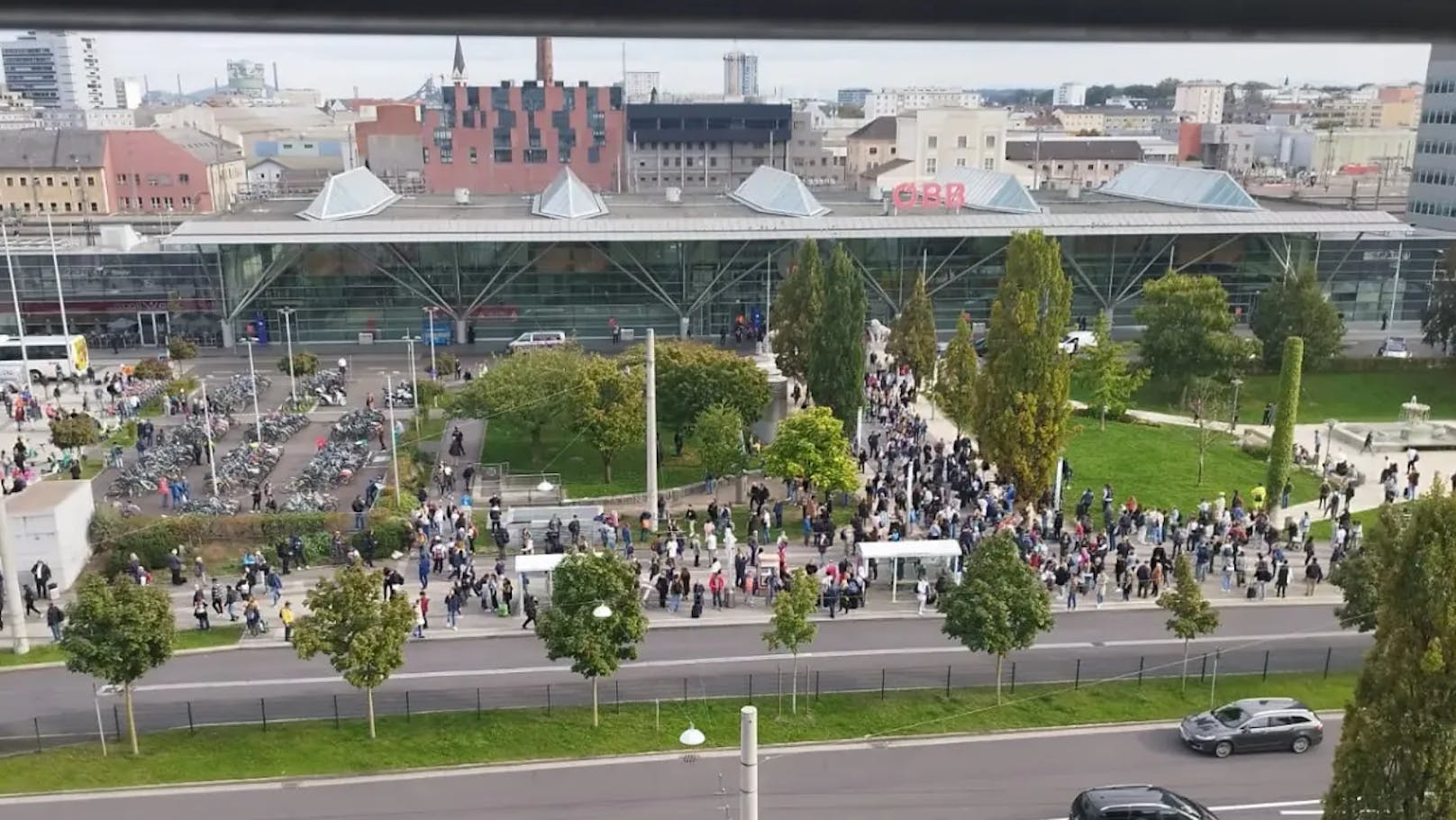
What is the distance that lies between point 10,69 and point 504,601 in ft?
580

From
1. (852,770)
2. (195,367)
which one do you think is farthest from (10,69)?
(852,770)

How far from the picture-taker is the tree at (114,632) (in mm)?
14180

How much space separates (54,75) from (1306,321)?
167 meters

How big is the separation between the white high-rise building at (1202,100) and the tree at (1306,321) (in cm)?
11566

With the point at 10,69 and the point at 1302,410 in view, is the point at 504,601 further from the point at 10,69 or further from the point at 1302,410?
the point at 10,69

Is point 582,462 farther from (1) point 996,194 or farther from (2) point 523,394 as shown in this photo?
(1) point 996,194

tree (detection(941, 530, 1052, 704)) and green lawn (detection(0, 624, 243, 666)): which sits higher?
tree (detection(941, 530, 1052, 704))

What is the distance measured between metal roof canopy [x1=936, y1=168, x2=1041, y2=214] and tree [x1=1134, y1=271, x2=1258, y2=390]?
9.97 meters

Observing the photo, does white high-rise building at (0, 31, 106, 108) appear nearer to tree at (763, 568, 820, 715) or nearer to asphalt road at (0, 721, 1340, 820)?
asphalt road at (0, 721, 1340, 820)

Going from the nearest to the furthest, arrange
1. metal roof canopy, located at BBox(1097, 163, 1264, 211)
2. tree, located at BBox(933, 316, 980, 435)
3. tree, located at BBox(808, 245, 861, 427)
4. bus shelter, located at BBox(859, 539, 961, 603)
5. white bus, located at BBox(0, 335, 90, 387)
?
bus shelter, located at BBox(859, 539, 961, 603) < tree, located at BBox(808, 245, 861, 427) < tree, located at BBox(933, 316, 980, 435) < white bus, located at BBox(0, 335, 90, 387) < metal roof canopy, located at BBox(1097, 163, 1264, 211)

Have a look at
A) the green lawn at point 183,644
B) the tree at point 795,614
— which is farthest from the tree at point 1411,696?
the green lawn at point 183,644

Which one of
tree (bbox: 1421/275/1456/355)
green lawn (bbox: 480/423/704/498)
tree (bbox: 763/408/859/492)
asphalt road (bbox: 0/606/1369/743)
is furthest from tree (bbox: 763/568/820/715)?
tree (bbox: 1421/275/1456/355)

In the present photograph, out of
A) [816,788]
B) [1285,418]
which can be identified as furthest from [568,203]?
[816,788]

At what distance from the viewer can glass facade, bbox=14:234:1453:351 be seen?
129ft
